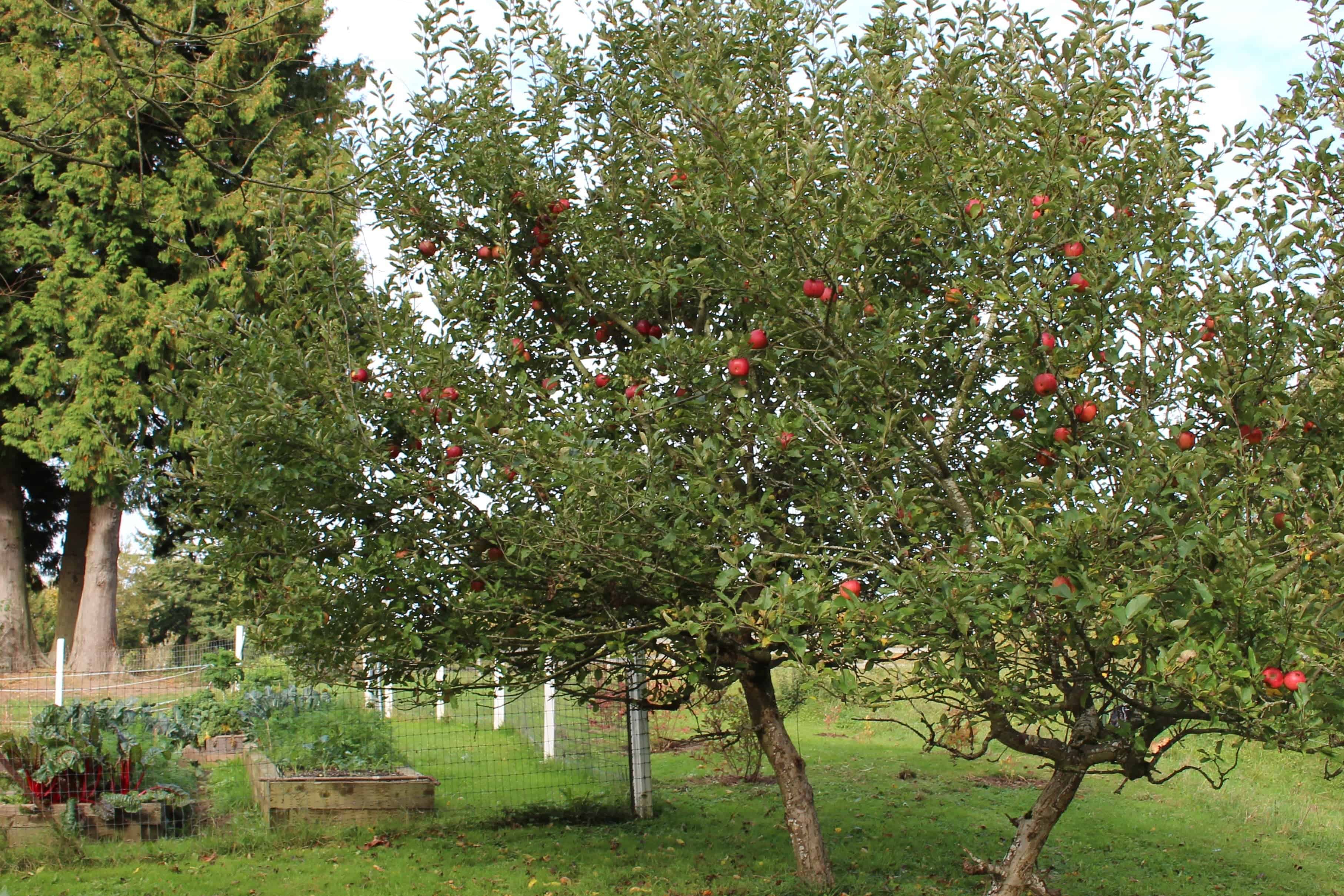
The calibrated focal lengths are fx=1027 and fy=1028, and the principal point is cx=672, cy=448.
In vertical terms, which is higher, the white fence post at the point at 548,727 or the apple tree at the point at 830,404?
the apple tree at the point at 830,404

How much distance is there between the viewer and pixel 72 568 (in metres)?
18.6

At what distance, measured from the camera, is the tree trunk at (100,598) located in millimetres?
16344

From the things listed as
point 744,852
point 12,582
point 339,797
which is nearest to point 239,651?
point 339,797

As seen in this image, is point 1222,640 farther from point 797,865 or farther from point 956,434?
point 797,865

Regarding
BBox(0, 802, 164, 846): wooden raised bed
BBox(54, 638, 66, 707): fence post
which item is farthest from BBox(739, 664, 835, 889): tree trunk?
BBox(54, 638, 66, 707): fence post

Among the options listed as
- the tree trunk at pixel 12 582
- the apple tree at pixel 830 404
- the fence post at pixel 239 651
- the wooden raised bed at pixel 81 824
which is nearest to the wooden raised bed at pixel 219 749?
the fence post at pixel 239 651

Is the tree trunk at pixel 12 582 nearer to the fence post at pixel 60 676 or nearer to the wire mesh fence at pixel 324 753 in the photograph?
the fence post at pixel 60 676

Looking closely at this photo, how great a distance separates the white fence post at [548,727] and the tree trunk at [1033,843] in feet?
17.4

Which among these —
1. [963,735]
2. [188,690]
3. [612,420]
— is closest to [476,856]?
[612,420]

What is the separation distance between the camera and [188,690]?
12.8m

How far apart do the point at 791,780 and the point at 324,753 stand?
3943mm

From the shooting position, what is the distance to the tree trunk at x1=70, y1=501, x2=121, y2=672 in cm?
1634

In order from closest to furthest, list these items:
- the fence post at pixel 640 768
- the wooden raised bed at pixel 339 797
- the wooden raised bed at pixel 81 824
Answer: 1. the wooden raised bed at pixel 81 824
2. the wooden raised bed at pixel 339 797
3. the fence post at pixel 640 768

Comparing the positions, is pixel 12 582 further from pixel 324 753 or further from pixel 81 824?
pixel 81 824
